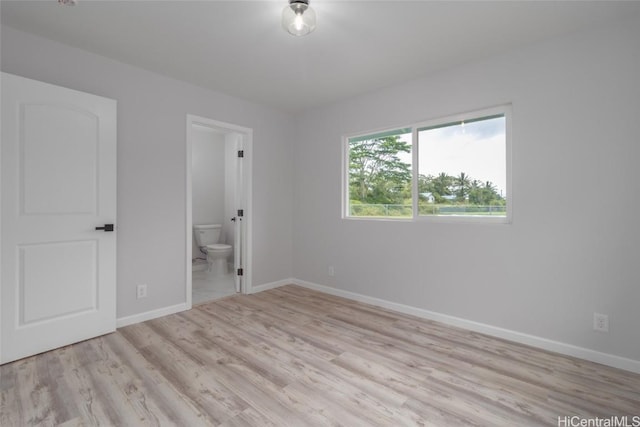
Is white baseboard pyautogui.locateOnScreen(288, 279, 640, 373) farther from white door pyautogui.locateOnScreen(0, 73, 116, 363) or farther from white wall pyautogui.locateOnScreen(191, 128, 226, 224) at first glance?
white wall pyautogui.locateOnScreen(191, 128, 226, 224)

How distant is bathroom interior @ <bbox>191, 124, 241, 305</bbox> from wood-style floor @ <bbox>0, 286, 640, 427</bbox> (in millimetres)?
2244

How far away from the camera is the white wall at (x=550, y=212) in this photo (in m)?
2.12

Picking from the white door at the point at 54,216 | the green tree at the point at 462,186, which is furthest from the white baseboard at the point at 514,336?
the white door at the point at 54,216

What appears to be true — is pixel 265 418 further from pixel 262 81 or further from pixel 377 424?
pixel 262 81

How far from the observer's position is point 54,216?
2361mm

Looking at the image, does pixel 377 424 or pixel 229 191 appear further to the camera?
pixel 229 191

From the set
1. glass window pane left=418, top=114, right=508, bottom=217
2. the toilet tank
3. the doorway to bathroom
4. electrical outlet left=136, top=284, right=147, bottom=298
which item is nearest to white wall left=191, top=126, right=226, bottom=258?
the doorway to bathroom

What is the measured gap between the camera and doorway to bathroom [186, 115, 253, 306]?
395 centimetres

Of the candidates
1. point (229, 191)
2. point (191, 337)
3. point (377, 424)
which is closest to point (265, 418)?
point (377, 424)

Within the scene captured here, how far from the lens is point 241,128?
379 cm

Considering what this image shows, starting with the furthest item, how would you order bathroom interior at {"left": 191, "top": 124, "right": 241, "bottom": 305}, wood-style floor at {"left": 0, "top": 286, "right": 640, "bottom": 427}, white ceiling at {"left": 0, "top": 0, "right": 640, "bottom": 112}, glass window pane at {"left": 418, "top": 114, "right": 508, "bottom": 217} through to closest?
bathroom interior at {"left": 191, "top": 124, "right": 241, "bottom": 305} → glass window pane at {"left": 418, "top": 114, "right": 508, "bottom": 217} → white ceiling at {"left": 0, "top": 0, "right": 640, "bottom": 112} → wood-style floor at {"left": 0, "top": 286, "right": 640, "bottom": 427}

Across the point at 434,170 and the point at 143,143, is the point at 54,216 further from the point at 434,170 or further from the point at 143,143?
the point at 434,170

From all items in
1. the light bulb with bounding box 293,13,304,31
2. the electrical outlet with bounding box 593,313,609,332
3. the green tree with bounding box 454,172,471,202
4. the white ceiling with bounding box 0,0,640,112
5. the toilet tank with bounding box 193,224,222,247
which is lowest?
→ the electrical outlet with bounding box 593,313,609,332

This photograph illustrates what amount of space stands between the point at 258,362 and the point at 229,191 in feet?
13.3
